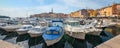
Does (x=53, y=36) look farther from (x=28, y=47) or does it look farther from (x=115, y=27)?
(x=115, y=27)

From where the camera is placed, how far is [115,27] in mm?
40719

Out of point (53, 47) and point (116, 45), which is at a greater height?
point (116, 45)

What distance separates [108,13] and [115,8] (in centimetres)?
730

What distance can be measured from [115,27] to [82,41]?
71.7 feet

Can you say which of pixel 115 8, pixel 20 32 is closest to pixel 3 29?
pixel 20 32

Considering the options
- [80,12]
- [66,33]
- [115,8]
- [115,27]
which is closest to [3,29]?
[66,33]

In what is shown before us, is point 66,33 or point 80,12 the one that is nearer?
point 66,33

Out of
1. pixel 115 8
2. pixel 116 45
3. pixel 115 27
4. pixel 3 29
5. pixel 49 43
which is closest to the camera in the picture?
pixel 116 45

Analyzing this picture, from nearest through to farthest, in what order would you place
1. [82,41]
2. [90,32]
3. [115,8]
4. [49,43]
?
[49,43], [82,41], [90,32], [115,8]

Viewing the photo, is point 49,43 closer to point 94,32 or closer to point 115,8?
point 94,32

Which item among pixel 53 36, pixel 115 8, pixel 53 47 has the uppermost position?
pixel 115 8

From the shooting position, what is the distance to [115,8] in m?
76.5

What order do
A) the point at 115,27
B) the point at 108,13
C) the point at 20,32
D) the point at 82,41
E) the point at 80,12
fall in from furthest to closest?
the point at 80,12 → the point at 108,13 → the point at 115,27 → the point at 20,32 → the point at 82,41

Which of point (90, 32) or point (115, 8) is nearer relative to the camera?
point (90, 32)
